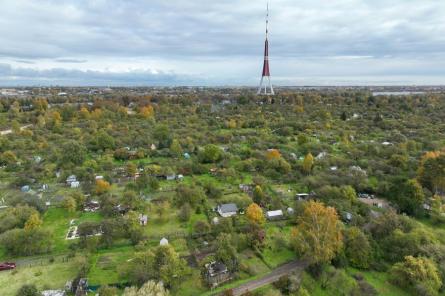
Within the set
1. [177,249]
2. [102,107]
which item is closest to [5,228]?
[177,249]

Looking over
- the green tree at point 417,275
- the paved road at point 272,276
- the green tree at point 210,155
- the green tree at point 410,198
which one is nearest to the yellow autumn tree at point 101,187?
the green tree at point 210,155

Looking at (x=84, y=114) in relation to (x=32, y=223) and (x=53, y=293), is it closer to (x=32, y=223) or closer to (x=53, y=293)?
(x=32, y=223)

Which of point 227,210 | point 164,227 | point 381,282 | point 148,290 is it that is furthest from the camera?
point 227,210

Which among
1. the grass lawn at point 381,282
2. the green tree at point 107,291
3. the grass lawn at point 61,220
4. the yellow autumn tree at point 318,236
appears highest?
the yellow autumn tree at point 318,236

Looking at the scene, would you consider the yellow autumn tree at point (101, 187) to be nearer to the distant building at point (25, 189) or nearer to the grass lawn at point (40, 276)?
the distant building at point (25, 189)

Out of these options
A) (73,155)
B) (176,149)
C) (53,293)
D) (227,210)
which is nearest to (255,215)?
(227,210)

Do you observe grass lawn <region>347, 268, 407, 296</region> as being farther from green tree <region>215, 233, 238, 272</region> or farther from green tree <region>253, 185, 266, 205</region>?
green tree <region>253, 185, 266, 205</region>

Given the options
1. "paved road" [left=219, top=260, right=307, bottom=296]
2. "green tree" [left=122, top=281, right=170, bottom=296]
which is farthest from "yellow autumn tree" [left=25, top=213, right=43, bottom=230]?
"paved road" [left=219, top=260, right=307, bottom=296]
